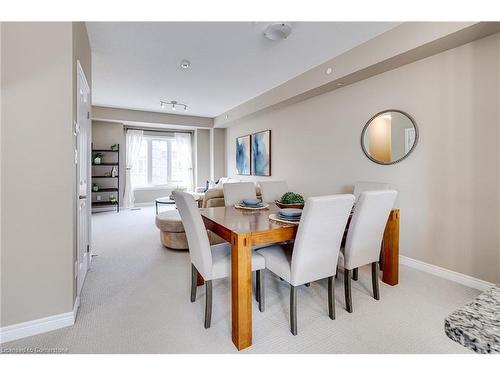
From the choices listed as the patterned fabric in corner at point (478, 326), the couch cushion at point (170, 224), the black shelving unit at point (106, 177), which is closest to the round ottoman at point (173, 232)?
the couch cushion at point (170, 224)

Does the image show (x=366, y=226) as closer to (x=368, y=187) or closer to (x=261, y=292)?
(x=261, y=292)

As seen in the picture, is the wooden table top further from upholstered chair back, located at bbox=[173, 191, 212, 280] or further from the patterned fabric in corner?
the patterned fabric in corner

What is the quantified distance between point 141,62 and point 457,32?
11.2 ft

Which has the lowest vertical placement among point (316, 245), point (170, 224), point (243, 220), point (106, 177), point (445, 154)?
point (170, 224)

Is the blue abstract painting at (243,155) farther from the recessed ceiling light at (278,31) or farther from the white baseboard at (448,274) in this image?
the white baseboard at (448,274)

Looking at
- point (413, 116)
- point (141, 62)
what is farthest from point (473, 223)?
point (141, 62)

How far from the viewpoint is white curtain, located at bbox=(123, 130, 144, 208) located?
6805 mm

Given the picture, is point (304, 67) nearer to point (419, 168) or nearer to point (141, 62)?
point (419, 168)

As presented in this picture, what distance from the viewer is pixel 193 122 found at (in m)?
6.75

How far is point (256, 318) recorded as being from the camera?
185 cm

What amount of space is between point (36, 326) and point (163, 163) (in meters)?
6.32

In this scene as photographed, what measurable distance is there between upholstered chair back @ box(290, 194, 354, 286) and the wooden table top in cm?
18

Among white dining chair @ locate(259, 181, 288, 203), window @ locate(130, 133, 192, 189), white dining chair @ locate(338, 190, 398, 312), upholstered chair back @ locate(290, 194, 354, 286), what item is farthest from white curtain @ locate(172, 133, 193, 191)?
upholstered chair back @ locate(290, 194, 354, 286)

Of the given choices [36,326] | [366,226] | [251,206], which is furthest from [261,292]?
[36,326]
